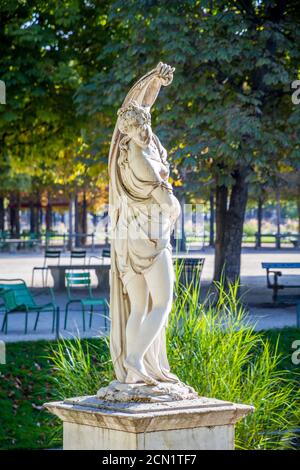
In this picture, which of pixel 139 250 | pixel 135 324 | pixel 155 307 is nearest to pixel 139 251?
pixel 139 250

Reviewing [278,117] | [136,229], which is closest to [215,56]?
[278,117]

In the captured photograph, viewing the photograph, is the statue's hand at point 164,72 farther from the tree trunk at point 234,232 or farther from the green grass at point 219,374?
the tree trunk at point 234,232

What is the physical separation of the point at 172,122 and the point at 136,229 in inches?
650

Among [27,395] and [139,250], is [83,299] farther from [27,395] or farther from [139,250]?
[139,250]

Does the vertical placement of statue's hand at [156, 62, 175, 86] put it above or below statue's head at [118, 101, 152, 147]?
above

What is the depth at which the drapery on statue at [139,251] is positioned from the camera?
9.28m

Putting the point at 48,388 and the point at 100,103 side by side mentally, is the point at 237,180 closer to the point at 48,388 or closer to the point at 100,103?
the point at 100,103

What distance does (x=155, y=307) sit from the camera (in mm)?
9328

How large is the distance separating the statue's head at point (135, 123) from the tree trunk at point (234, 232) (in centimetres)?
1691

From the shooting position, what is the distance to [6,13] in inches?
1145

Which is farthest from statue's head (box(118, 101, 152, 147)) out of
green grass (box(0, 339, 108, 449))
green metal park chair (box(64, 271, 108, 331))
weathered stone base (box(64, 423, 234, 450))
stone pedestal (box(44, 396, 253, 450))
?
green metal park chair (box(64, 271, 108, 331))

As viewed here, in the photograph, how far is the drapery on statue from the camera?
9.28 m

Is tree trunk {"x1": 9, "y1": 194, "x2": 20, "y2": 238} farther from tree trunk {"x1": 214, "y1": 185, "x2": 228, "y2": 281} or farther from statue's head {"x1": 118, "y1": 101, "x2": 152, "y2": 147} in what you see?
statue's head {"x1": 118, "y1": 101, "x2": 152, "y2": 147}
